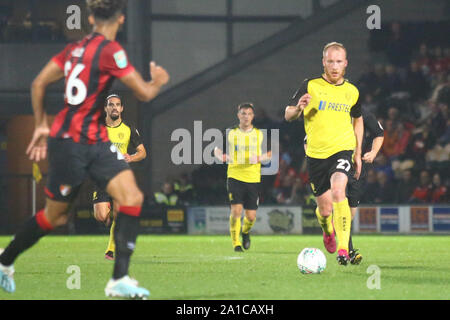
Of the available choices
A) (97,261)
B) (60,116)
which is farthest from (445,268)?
(60,116)

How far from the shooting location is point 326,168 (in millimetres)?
10172

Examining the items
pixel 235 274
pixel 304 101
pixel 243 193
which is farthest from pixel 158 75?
pixel 243 193

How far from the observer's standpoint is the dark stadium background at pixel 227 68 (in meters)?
23.5

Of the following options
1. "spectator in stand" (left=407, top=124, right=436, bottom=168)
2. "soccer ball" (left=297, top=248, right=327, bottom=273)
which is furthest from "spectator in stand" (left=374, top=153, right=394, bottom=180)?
"soccer ball" (left=297, top=248, right=327, bottom=273)

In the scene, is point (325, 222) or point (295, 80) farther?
point (295, 80)

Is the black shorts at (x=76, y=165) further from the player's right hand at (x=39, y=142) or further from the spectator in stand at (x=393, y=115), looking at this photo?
the spectator in stand at (x=393, y=115)

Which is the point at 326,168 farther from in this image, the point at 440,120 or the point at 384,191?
the point at 440,120

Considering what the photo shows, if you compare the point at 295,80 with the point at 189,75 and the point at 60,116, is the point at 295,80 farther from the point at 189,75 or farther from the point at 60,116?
the point at 60,116

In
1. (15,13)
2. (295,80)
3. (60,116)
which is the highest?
(15,13)

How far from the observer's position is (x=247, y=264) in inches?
426

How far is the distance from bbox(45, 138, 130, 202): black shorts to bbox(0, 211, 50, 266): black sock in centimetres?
30

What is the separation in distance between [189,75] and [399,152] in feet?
23.9

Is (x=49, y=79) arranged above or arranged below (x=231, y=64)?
below

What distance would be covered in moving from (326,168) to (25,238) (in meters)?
4.14
